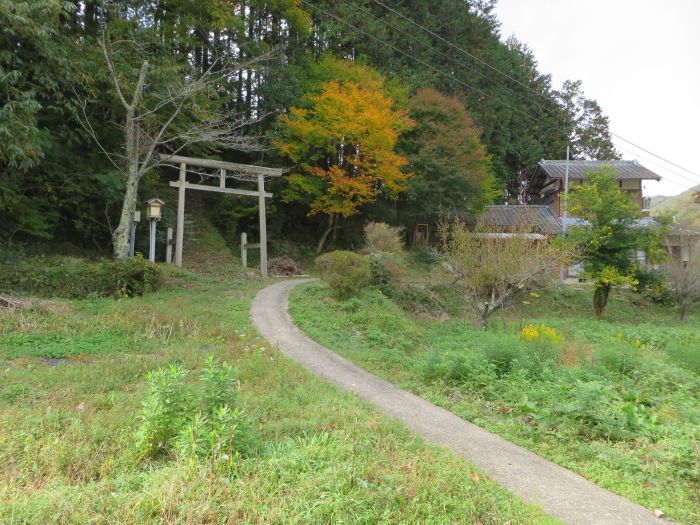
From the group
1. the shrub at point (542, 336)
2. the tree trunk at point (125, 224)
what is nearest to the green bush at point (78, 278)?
the tree trunk at point (125, 224)

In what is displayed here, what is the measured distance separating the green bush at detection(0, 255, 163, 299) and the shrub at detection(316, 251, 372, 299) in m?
4.67

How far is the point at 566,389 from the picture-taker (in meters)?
5.82

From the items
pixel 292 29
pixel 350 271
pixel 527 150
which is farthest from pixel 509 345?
pixel 527 150

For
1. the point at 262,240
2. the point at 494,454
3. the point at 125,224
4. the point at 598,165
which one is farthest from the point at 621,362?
the point at 598,165

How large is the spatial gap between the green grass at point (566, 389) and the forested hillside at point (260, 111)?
27.2 ft

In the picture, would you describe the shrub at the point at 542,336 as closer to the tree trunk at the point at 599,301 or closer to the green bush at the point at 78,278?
the green bush at the point at 78,278

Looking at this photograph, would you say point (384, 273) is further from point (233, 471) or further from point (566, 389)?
point (233, 471)

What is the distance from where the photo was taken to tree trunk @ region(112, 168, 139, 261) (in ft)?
40.3

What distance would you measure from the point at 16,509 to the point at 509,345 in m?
6.77

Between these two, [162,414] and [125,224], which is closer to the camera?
[162,414]

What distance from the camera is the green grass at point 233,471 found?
8.98ft

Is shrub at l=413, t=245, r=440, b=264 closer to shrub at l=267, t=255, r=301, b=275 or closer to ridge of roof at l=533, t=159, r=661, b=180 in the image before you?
shrub at l=267, t=255, r=301, b=275

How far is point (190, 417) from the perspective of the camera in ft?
11.8

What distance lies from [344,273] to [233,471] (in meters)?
8.84
